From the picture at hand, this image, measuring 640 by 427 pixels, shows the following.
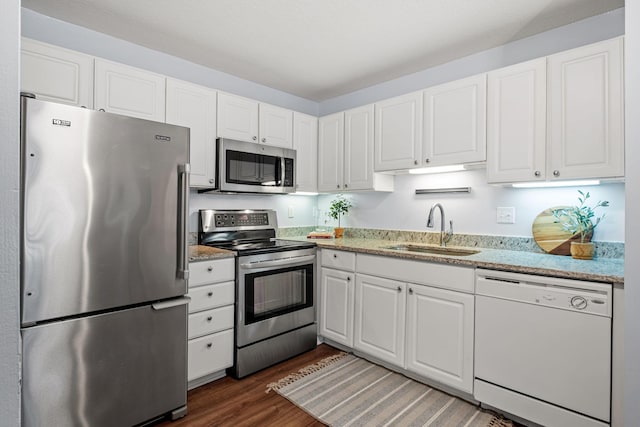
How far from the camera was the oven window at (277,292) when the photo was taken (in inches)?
98.9

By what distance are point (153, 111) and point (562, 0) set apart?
105 inches

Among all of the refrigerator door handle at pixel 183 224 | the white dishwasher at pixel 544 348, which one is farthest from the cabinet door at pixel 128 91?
the white dishwasher at pixel 544 348

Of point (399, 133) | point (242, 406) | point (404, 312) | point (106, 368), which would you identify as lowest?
point (242, 406)

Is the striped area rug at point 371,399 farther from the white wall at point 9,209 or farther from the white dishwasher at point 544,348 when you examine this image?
the white wall at point 9,209

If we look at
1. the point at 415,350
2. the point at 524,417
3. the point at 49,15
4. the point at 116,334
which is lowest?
the point at 524,417

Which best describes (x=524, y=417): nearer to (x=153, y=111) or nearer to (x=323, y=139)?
(x=323, y=139)

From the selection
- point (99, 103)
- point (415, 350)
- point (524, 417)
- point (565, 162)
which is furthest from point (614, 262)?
point (99, 103)

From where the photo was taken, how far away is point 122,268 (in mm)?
1742

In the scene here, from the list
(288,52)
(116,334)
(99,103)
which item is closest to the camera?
(116,334)

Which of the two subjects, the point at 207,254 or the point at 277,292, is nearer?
the point at 207,254

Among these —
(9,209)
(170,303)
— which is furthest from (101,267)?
(9,209)

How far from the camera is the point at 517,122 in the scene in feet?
7.15

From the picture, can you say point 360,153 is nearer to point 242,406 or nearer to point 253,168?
point 253,168

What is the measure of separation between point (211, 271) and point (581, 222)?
2373 mm
